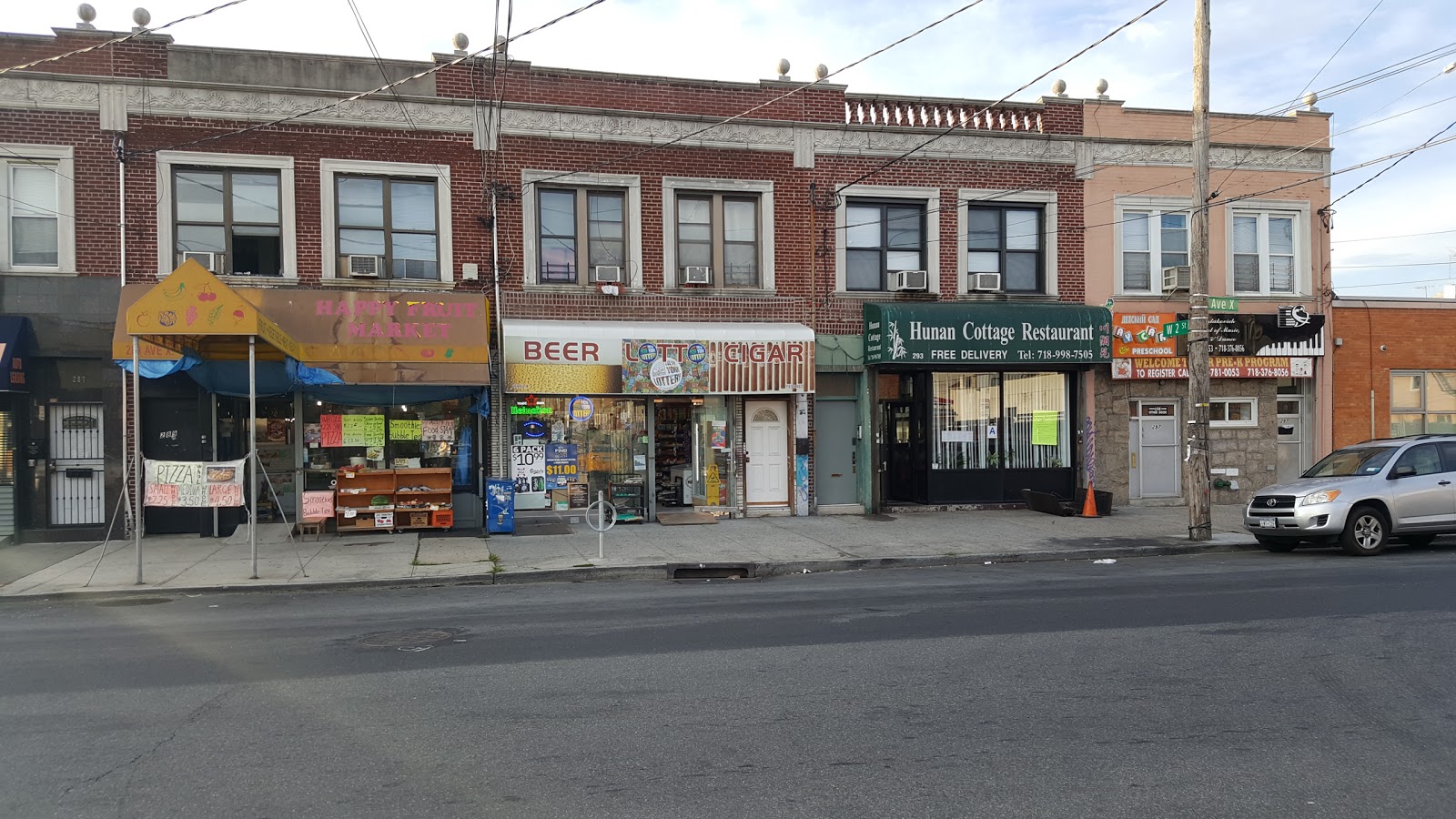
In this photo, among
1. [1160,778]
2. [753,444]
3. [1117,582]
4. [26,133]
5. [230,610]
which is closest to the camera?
[1160,778]

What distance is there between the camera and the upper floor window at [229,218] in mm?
15148

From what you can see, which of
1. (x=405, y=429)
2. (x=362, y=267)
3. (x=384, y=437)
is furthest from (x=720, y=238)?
(x=384, y=437)

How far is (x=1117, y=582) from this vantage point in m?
10.7

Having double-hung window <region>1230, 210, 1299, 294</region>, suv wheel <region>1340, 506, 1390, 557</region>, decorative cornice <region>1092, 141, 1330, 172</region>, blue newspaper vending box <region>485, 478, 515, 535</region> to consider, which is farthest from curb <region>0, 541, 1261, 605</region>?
decorative cornice <region>1092, 141, 1330, 172</region>

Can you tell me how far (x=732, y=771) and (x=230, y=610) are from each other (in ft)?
23.7

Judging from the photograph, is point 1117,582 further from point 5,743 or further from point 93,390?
point 93,390

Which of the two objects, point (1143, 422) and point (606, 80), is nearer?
point (606, 80)

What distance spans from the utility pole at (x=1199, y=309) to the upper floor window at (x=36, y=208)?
18.0 m

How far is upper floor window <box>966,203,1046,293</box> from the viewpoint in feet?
60.5

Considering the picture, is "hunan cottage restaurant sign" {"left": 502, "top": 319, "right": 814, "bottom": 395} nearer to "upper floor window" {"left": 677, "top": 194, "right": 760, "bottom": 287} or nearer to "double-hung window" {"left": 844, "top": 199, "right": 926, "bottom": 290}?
"upper floor window" {"left": 677, "top": 194, "right": 760, "bottom": 287}

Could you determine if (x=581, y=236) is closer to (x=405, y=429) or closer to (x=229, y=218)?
(x=405, y=429)

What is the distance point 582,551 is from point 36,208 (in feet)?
34.4

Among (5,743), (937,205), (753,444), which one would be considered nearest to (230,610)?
(5,743)

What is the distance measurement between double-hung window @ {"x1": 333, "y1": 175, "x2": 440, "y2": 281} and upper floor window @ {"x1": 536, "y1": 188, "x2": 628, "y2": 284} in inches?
74.4
